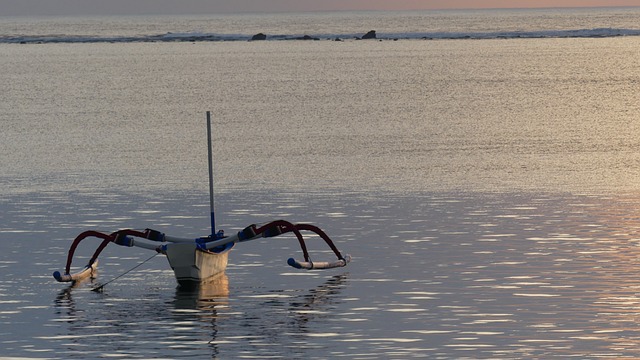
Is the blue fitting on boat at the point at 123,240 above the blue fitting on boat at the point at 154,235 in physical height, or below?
below

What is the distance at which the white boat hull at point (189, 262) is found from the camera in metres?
32.8

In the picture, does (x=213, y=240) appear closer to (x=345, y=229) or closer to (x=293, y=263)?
(x=293, y=263)

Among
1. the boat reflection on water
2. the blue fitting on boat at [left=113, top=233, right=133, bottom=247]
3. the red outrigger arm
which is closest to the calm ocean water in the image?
the boat reflection on water

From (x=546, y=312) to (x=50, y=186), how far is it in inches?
1089

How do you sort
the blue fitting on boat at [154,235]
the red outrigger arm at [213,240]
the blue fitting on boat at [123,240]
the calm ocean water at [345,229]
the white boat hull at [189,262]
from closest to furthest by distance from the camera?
the calm ocean water at [345,229]
the white boat hull at [189,262]
the red outrigger arm at [213,240]
the blue fitting on boat at [154,235]
the blue fitting on boat at [123,240]

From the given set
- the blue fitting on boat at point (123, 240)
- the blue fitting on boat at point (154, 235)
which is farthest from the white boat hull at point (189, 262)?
the blue fitting on boat at point (123, 240)

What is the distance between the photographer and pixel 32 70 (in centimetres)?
18475

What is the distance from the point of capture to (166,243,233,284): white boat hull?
108 feet

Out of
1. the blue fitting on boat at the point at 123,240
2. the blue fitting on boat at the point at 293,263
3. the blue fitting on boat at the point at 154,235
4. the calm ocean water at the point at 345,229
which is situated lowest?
the calm ocean water at the point at 345,229

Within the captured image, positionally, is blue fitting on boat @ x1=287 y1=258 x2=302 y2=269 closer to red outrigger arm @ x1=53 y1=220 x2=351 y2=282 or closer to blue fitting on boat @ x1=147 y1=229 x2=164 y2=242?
red outrigger arm @ x1=53 y1=220 x2=351 y2=282

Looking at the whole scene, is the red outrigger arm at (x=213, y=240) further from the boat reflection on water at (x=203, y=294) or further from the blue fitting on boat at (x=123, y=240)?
the boat reflection on water at (x=203, y=294)

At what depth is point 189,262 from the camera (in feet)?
108

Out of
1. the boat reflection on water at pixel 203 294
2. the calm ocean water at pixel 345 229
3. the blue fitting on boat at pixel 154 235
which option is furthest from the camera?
the blue fitting on boat at pixel 154 235

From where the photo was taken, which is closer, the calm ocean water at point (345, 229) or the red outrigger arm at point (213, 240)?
the calm ocean water at point (345, 229)
